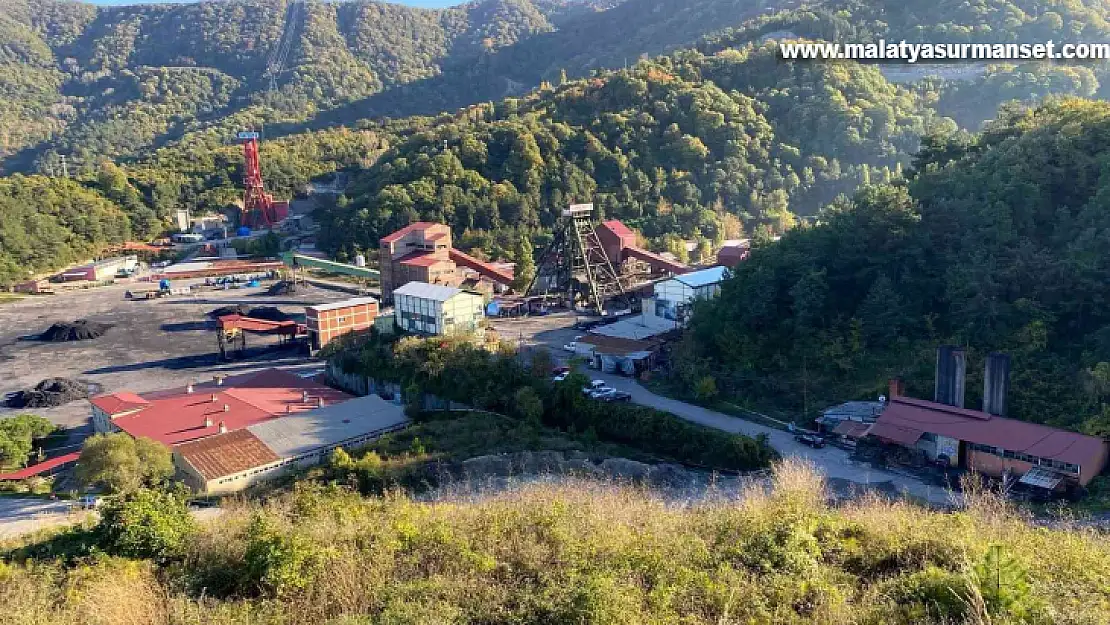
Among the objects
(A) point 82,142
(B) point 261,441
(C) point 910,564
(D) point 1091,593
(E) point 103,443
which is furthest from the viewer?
(A) point 82,142

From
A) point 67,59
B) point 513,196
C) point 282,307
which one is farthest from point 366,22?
point 282,307

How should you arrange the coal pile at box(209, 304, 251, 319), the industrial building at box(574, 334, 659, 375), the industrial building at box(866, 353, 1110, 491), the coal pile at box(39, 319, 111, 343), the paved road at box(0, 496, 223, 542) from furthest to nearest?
the coal pile at box(209, 304, 251, 319) < the coal pile at box(39, 319, 111, 343) < the industrial building at box(574, 334, 659, 375) < the industrial building at box(866, 353, 1110, 491) < the paved road at box(0, 496, 223, 542)

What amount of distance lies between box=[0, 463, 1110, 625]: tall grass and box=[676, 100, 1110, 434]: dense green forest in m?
13.2

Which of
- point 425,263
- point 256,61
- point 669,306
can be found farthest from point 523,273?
point 256,61

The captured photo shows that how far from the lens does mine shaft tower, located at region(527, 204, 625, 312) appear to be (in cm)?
3481

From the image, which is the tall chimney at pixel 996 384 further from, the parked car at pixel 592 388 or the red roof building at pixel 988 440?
the parked car at pixel 592 388

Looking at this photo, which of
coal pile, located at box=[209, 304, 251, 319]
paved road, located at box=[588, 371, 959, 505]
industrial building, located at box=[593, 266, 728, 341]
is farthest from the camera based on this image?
coal pile, located at box=[209, 304, 251, 319]

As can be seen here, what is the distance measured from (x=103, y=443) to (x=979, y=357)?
21.0 m

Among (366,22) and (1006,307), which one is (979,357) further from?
(366,22)

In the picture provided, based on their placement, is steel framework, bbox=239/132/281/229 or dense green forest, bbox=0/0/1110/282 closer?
dense green forest, bbox=0/0/1110/282

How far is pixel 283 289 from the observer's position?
44406 millimetres

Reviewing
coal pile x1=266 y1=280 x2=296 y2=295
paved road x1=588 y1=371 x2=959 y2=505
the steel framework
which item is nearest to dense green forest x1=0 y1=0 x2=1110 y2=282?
the steel framework

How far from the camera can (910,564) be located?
313 inches

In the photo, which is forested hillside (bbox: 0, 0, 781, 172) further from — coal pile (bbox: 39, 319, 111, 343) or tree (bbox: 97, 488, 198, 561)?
tree (bbox: 97, 488, 198, 561)
